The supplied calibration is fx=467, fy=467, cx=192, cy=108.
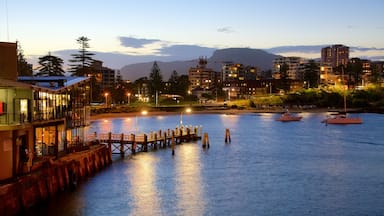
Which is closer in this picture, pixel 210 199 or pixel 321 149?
pixel 210 199

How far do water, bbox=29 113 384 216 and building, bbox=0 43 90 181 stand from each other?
3980mm

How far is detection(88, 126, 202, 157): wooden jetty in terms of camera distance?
62.4 m

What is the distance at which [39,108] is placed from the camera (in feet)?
122

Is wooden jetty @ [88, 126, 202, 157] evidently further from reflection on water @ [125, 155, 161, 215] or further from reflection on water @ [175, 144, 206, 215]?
reflection on water @ [125, 155, 161, 215]

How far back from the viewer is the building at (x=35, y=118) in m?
31.6

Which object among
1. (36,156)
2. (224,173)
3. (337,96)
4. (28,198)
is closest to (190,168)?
(224,173)

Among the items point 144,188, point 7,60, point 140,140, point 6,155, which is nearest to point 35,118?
point 6,155

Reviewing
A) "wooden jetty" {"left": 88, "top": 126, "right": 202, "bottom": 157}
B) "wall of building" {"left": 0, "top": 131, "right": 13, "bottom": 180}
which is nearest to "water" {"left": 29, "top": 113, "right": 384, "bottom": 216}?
"wooden jetty" {"left": 88, "top": 126, "right": 202, "bottom": 157}

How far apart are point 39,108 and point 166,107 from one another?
138212 millimetres

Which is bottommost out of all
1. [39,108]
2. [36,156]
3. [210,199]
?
[210,199]

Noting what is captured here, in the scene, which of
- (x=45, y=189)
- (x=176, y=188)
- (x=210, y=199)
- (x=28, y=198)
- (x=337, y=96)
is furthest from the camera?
(x=337, y=96)

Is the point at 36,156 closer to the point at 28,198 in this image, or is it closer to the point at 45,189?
the point at 45,189

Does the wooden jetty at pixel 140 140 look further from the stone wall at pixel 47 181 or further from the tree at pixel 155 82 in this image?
the tree at pixel 155 82

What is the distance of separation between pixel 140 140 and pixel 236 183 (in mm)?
23679
